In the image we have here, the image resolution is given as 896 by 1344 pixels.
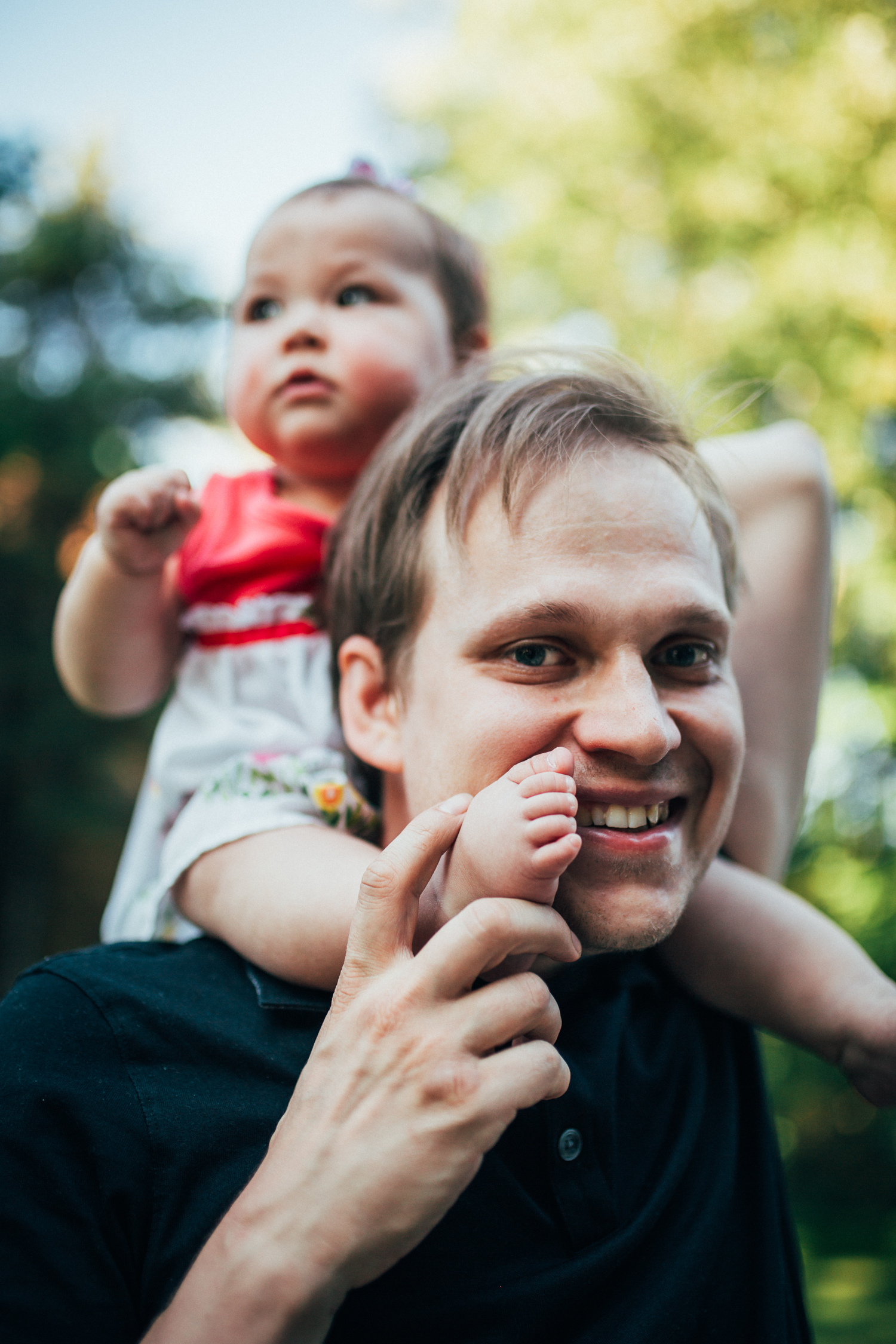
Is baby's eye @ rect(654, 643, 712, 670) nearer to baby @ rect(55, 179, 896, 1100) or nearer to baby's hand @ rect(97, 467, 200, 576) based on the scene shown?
baby @ rect(55, 179, 896, 1100)

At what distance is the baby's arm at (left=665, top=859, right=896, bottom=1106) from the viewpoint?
5.04 feet

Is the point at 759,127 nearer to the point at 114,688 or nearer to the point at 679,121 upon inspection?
the point at 679,121

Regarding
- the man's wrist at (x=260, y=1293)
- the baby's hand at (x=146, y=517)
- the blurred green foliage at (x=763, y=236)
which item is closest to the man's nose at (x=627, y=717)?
the man's wrist at (x=260, y=1293)

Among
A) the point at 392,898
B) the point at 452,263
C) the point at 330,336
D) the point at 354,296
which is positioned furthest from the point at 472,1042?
the point at 452,263

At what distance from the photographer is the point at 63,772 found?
10.5 m

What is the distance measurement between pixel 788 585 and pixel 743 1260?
1168 millimetres

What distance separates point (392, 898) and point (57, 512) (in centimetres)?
1121

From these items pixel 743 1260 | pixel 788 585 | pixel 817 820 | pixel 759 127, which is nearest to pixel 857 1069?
pixel 743 1260

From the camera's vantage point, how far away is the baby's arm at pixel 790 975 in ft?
5.04

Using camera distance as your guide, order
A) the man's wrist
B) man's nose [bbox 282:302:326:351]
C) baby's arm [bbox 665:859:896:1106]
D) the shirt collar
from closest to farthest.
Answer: the man's wrist
the shirt collar
baby's arm [bbox 665:859:896:1106]
man's nose [bbox 282:302:326:351]

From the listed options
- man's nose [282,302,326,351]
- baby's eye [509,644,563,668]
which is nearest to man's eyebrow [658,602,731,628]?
baby's eye [509,644,563,668]

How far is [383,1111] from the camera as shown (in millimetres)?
1028

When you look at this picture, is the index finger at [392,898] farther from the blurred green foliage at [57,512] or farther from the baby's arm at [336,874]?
the blurred green foliage at [57,512]

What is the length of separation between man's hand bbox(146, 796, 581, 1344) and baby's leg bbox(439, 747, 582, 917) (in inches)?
1.3
